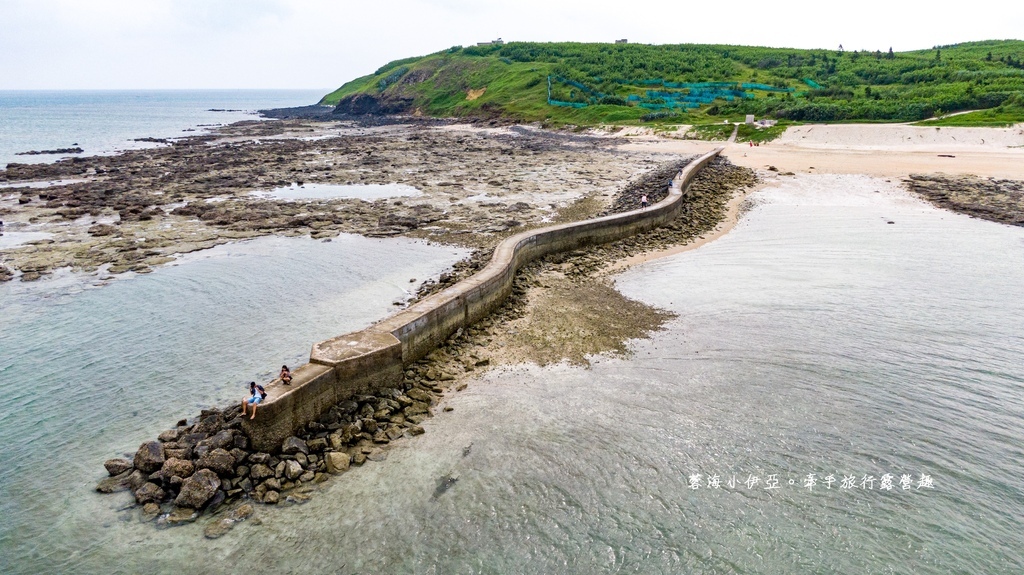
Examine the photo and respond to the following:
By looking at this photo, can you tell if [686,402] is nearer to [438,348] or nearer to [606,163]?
[438,348]

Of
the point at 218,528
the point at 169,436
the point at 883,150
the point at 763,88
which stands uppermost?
the point at 763,88

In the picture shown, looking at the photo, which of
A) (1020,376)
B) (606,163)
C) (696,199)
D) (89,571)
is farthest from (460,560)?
(606,163)

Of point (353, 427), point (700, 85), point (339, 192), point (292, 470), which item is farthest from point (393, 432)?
point (700, 85)

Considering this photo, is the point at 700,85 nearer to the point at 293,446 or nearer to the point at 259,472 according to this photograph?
the point at 293,446

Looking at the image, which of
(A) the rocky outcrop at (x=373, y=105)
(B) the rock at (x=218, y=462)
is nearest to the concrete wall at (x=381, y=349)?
(B) the rock at (x=218, y=462)

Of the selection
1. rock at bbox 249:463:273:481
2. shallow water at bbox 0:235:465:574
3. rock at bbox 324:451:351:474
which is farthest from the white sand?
rock at bbox 249:463:273:481

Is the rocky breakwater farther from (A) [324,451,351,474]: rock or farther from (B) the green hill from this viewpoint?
(B) the green hill
